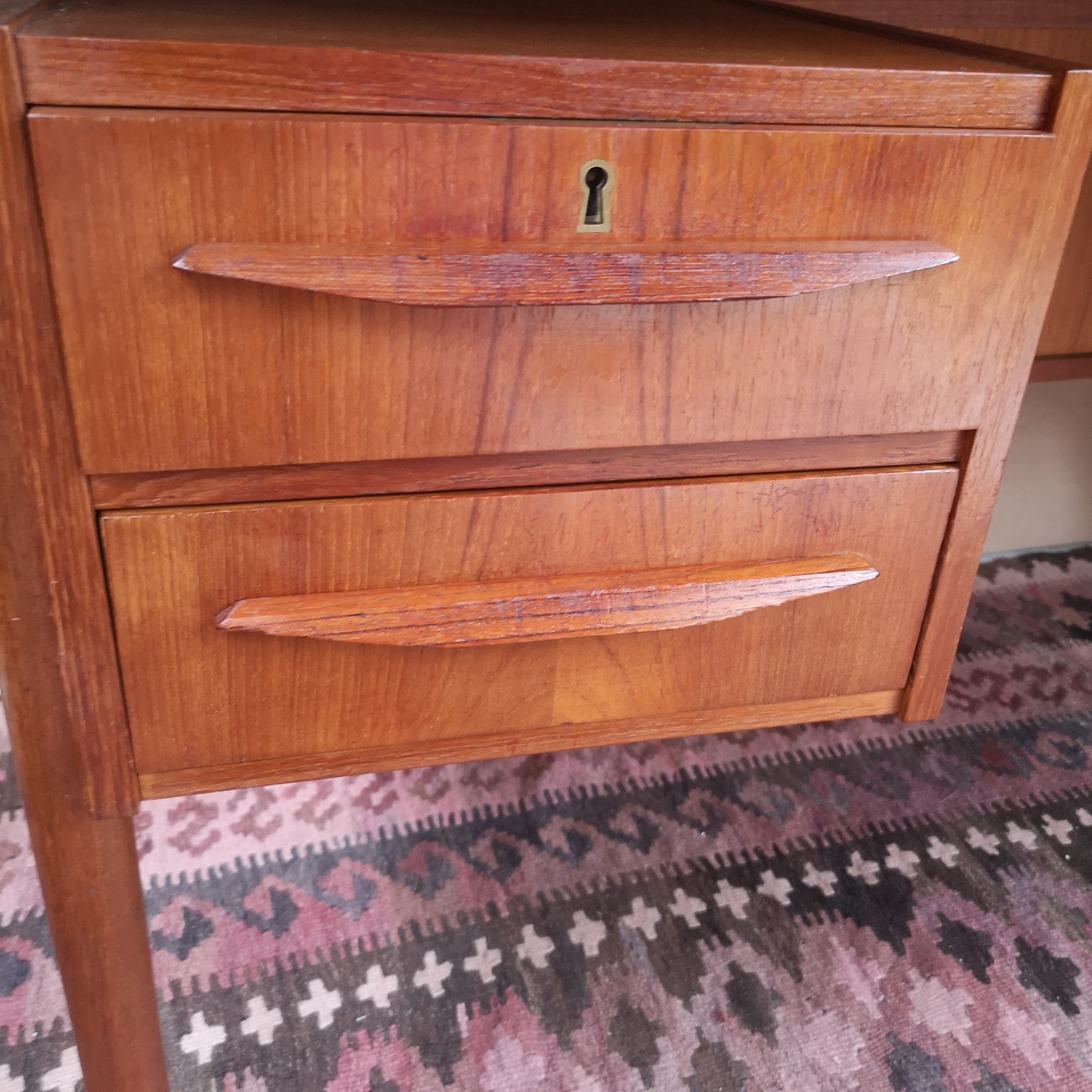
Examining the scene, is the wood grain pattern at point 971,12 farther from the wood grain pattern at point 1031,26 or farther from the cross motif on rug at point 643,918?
the cross motif on rug at point 643,918

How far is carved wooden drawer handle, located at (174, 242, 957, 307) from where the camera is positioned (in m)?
0.38

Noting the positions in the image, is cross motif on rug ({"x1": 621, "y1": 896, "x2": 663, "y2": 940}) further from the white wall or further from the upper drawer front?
Result: the white wall

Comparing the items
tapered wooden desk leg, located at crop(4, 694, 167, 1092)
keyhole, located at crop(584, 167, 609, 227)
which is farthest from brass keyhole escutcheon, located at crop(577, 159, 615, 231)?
tapered wooden desk leg, located at crop(4, 694, 167, 1092)

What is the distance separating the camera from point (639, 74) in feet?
1.29

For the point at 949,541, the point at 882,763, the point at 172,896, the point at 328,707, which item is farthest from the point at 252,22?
the point at 882,763

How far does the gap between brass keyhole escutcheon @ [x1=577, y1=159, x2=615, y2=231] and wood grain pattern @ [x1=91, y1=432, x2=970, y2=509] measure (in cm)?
10

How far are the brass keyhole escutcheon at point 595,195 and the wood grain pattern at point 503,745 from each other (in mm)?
251

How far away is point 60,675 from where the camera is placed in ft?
1.45

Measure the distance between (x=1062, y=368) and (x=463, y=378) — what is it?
61 cm

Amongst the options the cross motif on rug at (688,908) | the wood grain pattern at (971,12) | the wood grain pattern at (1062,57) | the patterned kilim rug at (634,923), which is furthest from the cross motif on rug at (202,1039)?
the wood grain pattern at (971,12)

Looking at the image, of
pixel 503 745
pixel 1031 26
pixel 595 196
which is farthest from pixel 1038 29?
pixel 503 745

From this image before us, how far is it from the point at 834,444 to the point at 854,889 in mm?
437

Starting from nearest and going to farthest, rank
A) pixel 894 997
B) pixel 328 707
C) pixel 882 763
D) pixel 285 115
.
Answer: pixel 285 115 < pixel 328 707 < pixel 894 997 < pixel 882 763

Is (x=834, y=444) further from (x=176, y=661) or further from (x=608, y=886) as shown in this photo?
(x=608, y=886)
